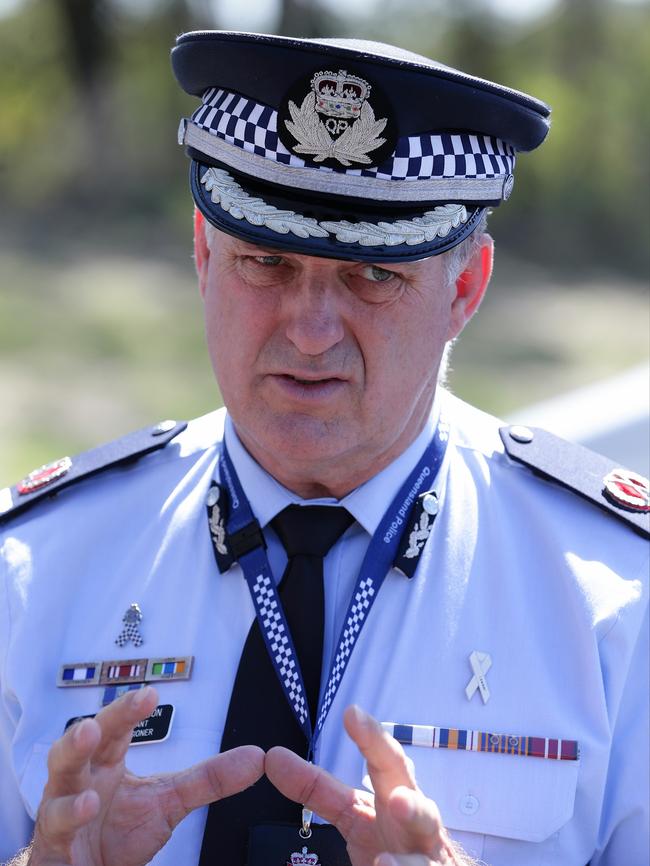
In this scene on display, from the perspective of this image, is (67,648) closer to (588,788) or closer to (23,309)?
(588,788)

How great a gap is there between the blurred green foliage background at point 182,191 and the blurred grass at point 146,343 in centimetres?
3

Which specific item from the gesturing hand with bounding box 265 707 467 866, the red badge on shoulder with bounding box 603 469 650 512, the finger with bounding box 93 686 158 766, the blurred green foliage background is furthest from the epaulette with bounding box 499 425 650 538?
the blurred green foliage background

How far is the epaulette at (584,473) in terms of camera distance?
2.53 m

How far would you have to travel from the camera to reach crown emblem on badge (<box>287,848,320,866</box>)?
6.99 feet

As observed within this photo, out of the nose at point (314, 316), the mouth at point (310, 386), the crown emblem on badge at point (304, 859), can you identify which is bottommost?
the crown emblem on badge at point (304, 859)

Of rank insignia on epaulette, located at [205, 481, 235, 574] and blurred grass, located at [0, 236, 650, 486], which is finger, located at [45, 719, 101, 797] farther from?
blurred grass, located at [0, 236, 650, 486]

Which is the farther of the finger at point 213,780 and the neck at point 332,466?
the neck at point 332,466

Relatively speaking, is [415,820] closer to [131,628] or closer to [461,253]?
[131,628]

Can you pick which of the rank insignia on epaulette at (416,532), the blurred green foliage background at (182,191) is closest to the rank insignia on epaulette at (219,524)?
the rank insignia on epaulette at (416,532)

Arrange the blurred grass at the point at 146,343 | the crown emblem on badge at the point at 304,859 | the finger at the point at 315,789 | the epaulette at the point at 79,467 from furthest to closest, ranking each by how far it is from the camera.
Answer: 1. the blurred grass at the point at 146,343
2. the epaulette at the point at 79,467
3. the crown emblem on badge at the point at 304,859
4. the finger at the point at 315,789

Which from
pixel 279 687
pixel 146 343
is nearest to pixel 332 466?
pixel 279 687

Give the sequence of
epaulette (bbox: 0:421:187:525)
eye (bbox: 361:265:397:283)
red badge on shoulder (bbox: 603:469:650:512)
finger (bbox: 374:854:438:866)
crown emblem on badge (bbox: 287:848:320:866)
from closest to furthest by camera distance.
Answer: finger (bbox: 374:854:438:866) → crown emblem on badge (bbox: 287:848:320:866) → eye (bbox: 361:265:397:283) → red badge on shoulder (bbox: 603:469:650:512) → epaulette (bbox: 0:421:187:525)

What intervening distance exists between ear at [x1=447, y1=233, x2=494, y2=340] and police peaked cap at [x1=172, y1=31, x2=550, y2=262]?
0.17 m

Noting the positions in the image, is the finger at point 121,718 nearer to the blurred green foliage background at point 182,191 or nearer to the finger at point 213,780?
the finger at point 213,780
